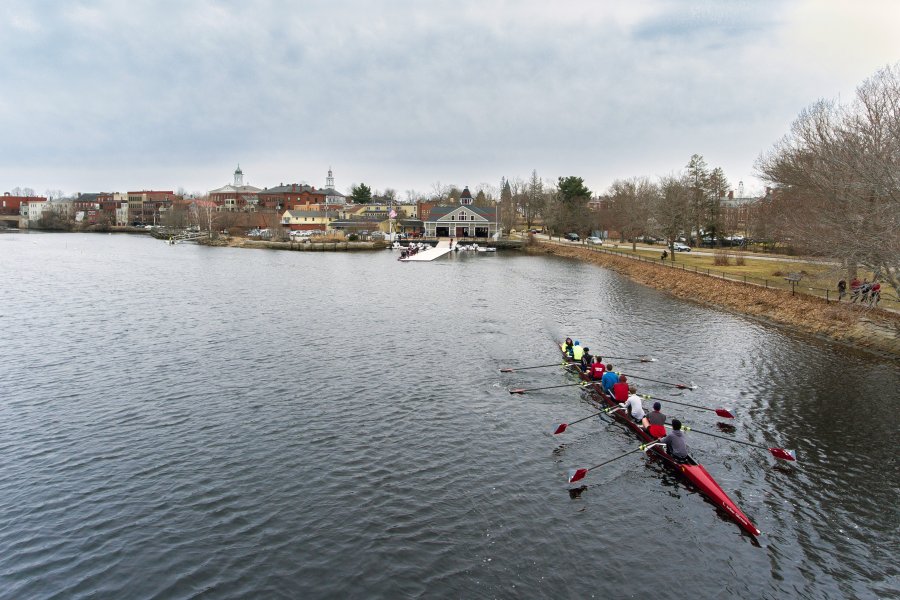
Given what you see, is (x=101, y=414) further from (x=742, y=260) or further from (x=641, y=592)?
(x=742, y=260)

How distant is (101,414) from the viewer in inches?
943

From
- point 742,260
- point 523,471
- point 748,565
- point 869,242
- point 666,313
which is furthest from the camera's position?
point 742,260

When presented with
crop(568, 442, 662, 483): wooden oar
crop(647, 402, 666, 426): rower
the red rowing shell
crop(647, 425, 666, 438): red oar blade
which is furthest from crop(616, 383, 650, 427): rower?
crop(568, 442, 662, 483): wooden oar

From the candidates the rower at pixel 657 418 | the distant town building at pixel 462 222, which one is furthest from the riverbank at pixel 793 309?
the distant town building at pixel 462 222

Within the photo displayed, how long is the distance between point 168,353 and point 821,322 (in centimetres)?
4642

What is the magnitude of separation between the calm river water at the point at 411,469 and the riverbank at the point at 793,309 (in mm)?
2514

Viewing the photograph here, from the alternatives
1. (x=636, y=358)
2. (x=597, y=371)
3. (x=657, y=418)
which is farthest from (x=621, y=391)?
(x=636, y=358)

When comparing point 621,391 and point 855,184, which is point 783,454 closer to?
point 621,391

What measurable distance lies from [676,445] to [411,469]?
9.69 meters

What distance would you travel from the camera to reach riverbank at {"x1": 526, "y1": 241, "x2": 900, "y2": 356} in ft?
116

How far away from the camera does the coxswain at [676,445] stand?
18984mm

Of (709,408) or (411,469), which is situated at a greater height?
(709,408)

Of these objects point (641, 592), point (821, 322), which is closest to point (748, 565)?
point (641, 592)

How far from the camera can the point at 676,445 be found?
19.0m
